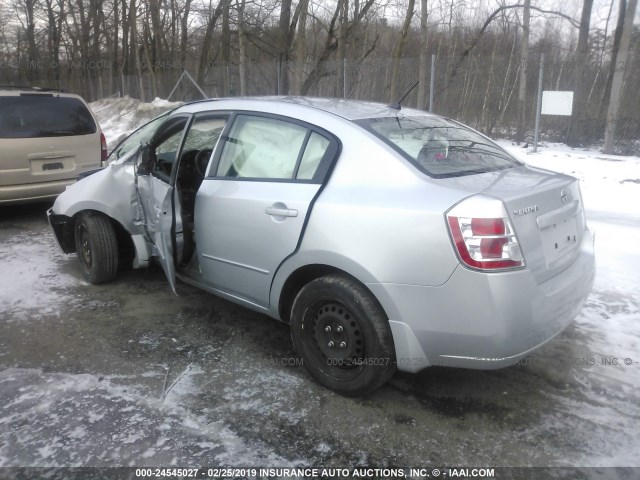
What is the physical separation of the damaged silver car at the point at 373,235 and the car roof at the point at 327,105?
0.06ft

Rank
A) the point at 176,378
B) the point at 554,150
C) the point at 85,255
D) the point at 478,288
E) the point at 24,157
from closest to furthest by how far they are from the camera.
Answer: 1. the point at 478,288
2. the point at 176,378
3. the point at 85,255
4. the point at 24,157
5. the point at 554,150

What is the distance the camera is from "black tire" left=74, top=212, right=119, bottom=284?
455cm

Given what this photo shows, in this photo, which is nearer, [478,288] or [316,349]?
[478,288]

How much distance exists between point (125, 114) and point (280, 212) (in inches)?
789

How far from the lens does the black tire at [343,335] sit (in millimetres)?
2793

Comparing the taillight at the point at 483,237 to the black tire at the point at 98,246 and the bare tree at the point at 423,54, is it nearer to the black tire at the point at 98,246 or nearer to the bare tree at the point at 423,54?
the black tire at the point at 98,246

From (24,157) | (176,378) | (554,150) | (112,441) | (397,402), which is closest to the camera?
(112,441)

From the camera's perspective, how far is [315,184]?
3.06 meters

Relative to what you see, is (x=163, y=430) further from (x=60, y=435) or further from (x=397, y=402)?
(x=397, y=402)

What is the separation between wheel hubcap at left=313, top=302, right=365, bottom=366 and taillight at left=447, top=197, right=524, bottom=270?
2.39 feet

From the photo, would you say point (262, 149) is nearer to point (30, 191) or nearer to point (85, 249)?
point (85, 249)

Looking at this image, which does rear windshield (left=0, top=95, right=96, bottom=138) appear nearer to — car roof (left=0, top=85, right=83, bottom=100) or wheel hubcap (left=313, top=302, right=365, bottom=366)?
car roof (left=0, top=85, right=83, bottom=100)

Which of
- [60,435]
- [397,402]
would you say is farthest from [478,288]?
[60,435]

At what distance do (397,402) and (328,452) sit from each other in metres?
0.60
